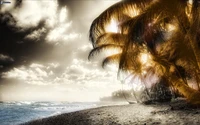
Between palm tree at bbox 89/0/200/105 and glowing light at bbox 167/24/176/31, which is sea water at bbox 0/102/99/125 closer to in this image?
palm tree at bbox 89/0/200/105

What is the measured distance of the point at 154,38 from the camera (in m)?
12.6

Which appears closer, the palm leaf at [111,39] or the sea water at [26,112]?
the palm leaf at [111,39]

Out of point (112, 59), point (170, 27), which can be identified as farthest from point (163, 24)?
point (112, 59)

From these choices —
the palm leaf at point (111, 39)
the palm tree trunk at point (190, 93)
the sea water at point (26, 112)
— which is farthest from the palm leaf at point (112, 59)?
the palm tree trunk at point (190, 93)

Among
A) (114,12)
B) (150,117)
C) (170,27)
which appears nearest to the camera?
(150,117)

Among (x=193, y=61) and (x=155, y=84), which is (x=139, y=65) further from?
(x=155, y=84)

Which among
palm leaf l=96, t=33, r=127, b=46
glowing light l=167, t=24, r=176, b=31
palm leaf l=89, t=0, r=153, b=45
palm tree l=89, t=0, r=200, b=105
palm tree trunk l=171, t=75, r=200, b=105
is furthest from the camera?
palm leaf l=96, t=33, r=127, b=46

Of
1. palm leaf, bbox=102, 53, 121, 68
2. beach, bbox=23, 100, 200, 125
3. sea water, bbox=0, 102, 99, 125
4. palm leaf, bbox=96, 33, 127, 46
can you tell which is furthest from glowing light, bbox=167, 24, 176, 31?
sea water, bbox=0, 102, 99, 125

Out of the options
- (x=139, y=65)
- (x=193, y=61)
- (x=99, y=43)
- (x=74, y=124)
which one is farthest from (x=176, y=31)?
(x=99, y=43)

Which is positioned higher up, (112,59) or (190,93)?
(112,59)

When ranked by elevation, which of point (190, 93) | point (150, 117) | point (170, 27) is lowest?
point (150, 117)

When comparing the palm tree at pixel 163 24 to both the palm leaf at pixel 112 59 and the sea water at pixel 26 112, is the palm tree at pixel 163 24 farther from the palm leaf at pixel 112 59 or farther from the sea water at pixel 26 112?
the sea water at pixel 26 112

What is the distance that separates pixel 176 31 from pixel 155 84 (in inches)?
471

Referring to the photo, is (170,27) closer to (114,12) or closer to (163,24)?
(163,24)
